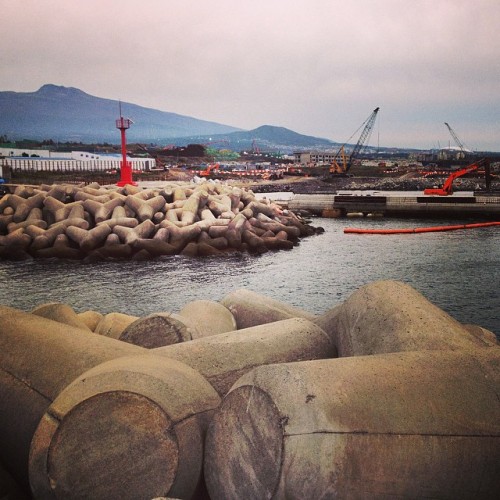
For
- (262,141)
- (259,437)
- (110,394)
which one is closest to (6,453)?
(110,394)

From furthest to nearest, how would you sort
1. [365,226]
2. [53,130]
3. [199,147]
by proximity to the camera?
1. [199,147]
2. [53,130]
3. [365,226]

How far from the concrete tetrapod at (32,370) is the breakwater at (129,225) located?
976 cm

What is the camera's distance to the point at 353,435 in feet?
6.06

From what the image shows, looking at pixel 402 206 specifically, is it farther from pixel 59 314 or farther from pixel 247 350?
pixel 247 350

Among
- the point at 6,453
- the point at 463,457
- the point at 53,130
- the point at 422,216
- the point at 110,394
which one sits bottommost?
the point at 422,216

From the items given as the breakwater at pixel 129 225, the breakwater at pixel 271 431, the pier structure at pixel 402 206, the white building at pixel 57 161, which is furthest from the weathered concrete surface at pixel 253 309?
the pier structure at pixel 402 206

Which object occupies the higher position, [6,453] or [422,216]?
[6,453]

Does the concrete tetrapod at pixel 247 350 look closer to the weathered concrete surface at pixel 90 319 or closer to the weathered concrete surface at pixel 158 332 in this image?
the weathered concrete surface at pixel 158 332

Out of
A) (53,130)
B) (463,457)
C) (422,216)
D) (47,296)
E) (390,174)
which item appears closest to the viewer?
(463,457)

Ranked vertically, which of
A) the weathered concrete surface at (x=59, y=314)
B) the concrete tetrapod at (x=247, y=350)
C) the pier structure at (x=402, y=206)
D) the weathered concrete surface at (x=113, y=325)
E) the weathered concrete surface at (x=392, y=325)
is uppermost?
the weathered concrete surface at (x=392, y=325)

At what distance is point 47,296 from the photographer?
9.64 metres

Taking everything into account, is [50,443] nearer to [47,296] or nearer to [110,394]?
[110,394]

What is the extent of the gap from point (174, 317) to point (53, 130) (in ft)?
136

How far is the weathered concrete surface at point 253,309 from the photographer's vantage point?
15.2 feet
